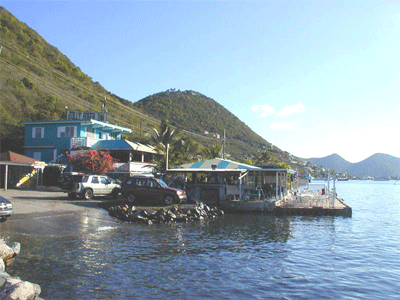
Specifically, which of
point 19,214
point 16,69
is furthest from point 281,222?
point 16,69

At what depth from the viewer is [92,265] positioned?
11.7 meters

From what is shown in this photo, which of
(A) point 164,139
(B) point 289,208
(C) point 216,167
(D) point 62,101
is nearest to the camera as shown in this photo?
(B) point 289,208

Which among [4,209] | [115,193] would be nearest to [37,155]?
[115,193]

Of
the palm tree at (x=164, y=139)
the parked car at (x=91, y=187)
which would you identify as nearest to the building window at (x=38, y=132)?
the palm tree at (x=164, y=139)

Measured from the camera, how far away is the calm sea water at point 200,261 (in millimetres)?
9969

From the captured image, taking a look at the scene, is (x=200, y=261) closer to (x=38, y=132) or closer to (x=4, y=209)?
(x=4, y=209)

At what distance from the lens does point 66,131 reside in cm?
3975

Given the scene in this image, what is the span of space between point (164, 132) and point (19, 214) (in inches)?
666

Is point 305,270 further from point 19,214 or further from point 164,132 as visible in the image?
point 164,132

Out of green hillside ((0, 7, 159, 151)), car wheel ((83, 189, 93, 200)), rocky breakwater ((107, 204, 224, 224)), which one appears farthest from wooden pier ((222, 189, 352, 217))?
green hillside ((0, 7, 159, 151))

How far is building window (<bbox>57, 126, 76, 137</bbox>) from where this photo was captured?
39.6 m

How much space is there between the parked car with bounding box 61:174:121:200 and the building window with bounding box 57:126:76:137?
1297 centimetres

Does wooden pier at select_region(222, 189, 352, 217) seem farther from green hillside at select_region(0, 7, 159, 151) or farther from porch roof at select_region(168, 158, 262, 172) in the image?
green hillside at select_region(0, 7, 159, 151)

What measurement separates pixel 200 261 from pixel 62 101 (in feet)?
185
